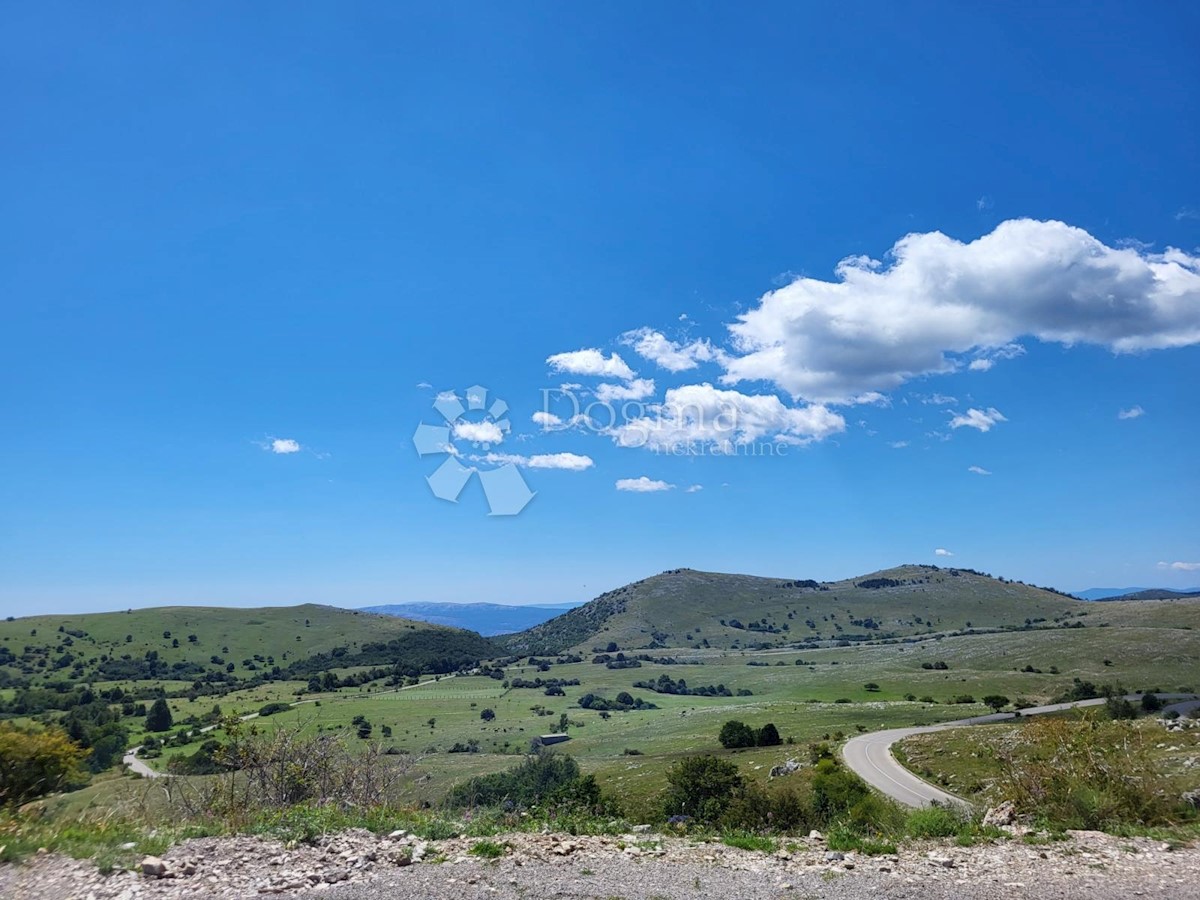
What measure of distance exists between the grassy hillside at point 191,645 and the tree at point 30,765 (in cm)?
14609

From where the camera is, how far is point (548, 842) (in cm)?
1039

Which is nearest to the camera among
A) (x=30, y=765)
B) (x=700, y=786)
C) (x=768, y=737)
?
(x=30, y=765)

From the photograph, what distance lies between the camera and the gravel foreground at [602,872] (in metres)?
8.17

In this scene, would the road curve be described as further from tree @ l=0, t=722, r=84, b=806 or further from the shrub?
tree @ l=0, t=722, r=84, b=806

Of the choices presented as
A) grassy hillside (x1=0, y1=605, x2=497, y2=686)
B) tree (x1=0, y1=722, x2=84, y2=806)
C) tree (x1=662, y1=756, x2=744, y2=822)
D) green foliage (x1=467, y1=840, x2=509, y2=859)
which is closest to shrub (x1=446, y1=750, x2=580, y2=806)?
tree (x1=662, y1=756, x2=744, y2=822)

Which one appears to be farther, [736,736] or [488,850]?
[736,736]

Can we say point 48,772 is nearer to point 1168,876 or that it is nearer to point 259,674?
point 1168,876

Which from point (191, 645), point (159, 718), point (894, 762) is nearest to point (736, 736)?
point (894, 762)

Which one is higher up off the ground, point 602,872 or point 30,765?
point 30,765

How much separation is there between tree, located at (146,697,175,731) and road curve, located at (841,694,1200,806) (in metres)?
86.9

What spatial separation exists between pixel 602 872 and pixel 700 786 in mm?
25002

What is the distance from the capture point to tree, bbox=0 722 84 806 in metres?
11.4

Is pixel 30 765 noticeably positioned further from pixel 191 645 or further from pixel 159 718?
pixel 191 645

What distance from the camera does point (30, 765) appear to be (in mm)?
11586
